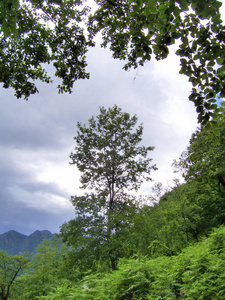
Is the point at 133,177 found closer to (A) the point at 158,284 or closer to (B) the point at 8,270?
(A) the point at 158,284

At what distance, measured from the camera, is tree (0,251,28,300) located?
985 inches

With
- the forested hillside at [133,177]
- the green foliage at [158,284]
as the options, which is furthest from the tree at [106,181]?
the green foliage at [158,284]

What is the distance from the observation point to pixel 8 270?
86.3 ft

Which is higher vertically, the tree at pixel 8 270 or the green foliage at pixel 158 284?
the green foliage at pixel 158 284

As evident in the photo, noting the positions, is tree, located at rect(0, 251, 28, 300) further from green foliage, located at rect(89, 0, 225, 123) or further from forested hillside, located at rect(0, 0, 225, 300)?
green foliage, located at rect(89, 0, 225, 123)

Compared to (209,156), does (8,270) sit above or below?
below

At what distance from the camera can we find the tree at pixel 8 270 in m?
25.0

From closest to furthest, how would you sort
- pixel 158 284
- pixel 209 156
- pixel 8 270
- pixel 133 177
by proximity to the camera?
pixel 158 284, pixel 209 156, pixel 133 177, pixel 8 270

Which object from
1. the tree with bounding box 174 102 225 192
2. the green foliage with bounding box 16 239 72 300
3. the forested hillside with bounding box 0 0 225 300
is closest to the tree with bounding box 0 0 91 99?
the forested hillside with bounding box 0 0 225 300

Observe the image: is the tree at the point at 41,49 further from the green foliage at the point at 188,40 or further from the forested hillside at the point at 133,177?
the green foliage at the point at 188,40

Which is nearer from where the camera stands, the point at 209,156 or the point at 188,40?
the point at 188,40

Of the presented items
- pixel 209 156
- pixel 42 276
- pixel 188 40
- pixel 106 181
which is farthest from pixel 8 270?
pixel 188 40

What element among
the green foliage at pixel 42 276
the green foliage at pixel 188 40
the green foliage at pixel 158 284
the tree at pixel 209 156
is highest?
the tree at pixel 209 156

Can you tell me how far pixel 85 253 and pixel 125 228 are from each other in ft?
12.2
